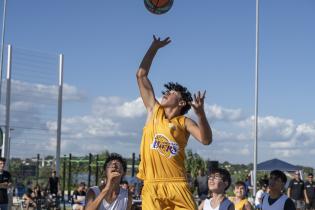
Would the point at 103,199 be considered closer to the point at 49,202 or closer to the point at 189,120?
the point at 189,120

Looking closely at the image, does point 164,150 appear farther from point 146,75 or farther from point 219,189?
point 219,189

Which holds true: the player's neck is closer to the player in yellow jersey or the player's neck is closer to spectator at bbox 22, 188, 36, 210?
the player in yellow jersey

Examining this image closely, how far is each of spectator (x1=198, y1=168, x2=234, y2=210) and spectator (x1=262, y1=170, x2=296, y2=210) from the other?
962mm

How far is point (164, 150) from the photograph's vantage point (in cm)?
676

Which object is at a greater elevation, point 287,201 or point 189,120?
point 189,120

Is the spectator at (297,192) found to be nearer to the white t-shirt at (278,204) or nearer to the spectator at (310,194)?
the spectator at (310,194)

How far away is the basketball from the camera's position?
30.0ft

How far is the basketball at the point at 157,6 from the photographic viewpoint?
30.0 feet

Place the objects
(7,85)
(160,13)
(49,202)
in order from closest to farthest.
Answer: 1. (160,13)
2. (7,85)
3. (49,202)

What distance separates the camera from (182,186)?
6.77 meters

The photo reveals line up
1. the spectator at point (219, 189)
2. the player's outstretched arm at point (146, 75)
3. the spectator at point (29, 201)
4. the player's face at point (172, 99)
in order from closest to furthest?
1. the player's face at point (172, 99)
2. the player's outstretched arm at point (146, 75)
3. the spectator at point (219, 189)
4. the spectator at point (29, 201)

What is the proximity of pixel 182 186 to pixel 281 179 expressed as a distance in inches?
93.3

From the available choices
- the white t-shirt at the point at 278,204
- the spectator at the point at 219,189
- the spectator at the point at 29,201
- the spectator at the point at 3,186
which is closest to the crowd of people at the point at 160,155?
the spectator at the point at 219,189

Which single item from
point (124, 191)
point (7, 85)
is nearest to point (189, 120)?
point (124, 191)
